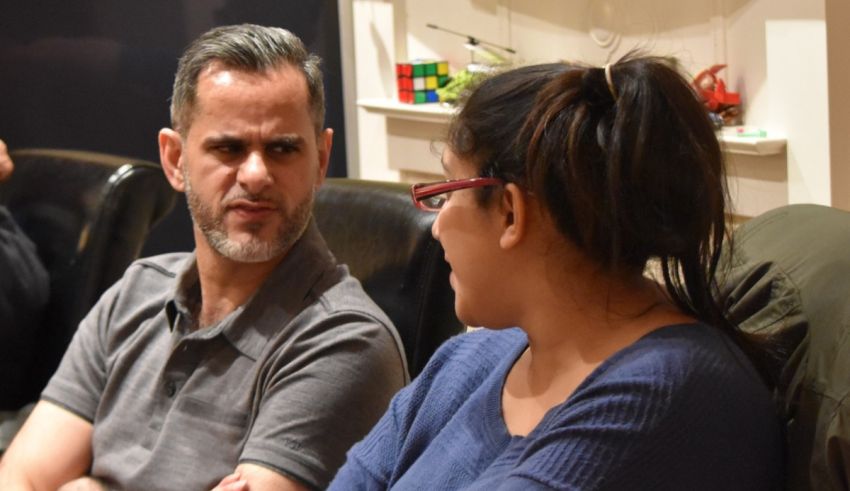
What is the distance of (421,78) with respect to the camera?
4.29 metres

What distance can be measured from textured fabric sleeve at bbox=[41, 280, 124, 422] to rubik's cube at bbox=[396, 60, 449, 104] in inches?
94.9

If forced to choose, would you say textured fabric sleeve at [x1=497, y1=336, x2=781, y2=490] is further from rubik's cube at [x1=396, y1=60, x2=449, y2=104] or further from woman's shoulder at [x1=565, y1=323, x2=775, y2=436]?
rubik's cube at [x1=396, y1=60, x2=449, y2=104]

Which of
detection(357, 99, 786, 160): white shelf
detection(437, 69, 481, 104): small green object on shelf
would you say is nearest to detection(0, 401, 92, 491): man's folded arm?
detection(357, 99, 786, 160): white shelf

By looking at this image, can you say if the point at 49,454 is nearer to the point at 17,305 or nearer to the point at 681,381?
the point at 17,305

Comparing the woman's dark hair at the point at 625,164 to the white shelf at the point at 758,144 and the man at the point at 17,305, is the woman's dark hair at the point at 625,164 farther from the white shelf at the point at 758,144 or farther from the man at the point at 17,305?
the white shelf at the point at 758,144

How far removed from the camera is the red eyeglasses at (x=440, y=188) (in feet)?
3.90

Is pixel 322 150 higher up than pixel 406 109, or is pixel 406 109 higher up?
pixel 406 109

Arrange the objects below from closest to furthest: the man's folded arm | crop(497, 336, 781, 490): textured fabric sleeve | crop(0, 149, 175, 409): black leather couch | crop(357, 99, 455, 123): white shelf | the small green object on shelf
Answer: crop(497, 336, 781, 490): textured fabric sleeve → the man's folded arm → crop(0, 149, 175, 409): black leather couch → the small green object on shelf → crop(357, 99, 455, 123): white shelf

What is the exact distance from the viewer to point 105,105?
14.3 ft

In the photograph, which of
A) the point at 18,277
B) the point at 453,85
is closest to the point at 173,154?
the point at 18,277

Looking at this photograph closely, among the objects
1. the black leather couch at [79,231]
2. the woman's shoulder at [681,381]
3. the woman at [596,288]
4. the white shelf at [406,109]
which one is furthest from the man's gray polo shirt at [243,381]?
the white shelf at [406,109]

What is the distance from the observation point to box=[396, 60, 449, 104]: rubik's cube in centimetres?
427

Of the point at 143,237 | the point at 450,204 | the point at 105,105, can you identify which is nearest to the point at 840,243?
the point at 450,204

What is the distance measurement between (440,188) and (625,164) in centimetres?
21
